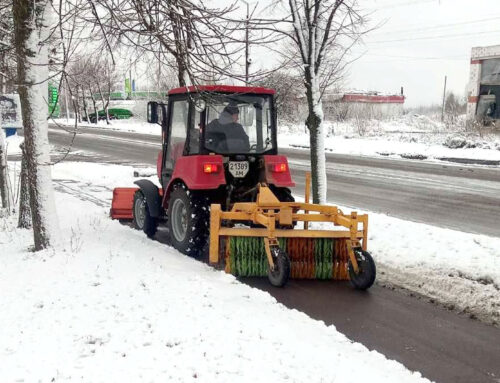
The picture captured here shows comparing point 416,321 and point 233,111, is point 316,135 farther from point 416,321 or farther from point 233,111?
point 416,321

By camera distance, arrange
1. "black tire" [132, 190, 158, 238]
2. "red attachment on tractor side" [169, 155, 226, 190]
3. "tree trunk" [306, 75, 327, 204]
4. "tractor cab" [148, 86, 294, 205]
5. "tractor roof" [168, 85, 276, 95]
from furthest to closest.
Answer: "tree trunk" [306, 75, 327, 204] → "black tire" [132, 190, 158, 238] → "tractor cab" [148, 86, 294, 205] → "red attachment on tractor side" [169, 155, 226, 190] → "tractor roof" [168, 85, 276, 95]

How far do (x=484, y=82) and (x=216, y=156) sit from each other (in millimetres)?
38397

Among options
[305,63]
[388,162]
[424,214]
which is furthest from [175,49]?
[388,162]

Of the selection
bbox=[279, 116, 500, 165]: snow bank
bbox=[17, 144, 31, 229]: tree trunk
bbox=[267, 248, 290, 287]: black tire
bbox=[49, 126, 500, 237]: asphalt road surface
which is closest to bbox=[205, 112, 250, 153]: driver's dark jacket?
bbox=[267, 248, 290, 287]: black tire

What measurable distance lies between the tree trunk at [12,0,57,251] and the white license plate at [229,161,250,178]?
2.27m

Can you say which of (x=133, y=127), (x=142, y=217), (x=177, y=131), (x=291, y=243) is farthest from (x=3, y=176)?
(x=133, y=127)

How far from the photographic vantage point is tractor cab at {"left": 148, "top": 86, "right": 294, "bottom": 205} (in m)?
6.86

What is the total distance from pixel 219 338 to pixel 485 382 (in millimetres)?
1956

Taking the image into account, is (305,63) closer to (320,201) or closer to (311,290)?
(320,201)

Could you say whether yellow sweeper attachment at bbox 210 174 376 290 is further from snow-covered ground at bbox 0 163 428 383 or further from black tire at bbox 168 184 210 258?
black tire at bbox 168 184 210 258

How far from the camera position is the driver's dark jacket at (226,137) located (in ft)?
23.2

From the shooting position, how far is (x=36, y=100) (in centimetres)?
632

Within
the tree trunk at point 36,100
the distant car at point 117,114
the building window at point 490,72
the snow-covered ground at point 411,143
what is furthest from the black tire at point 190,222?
the distant car at point 117,114

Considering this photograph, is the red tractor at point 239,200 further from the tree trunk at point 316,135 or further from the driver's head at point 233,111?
the tree trunk at point 316,135
